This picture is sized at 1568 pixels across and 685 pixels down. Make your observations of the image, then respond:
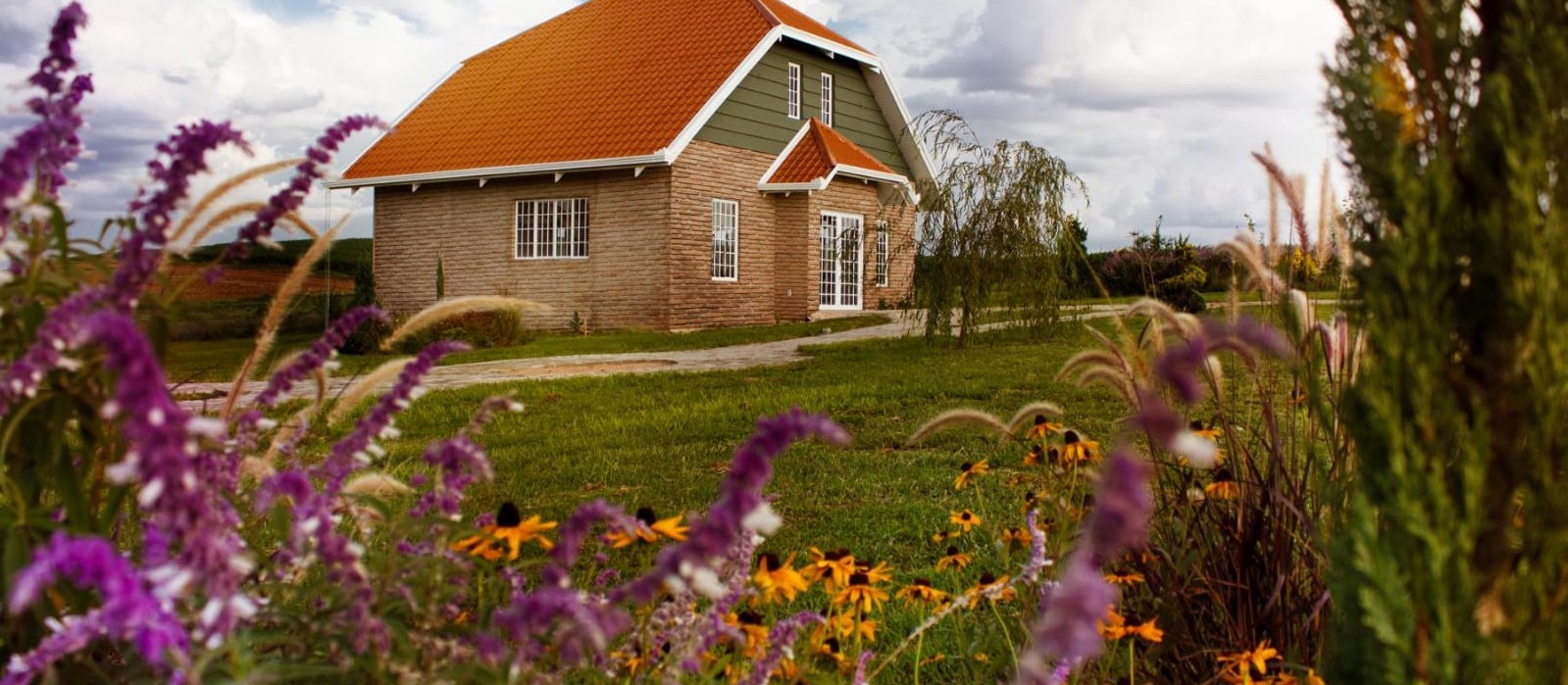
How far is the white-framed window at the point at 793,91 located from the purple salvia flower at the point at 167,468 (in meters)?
23.3

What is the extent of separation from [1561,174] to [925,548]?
4081 millimetres

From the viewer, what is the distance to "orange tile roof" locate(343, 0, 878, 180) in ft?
71.6

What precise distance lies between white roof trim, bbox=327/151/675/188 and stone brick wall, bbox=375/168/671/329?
0.47 metres

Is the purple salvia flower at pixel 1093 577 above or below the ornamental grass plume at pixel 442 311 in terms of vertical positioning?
below

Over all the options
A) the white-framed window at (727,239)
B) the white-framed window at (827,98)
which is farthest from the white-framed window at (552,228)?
the white-framed window at (827,98)

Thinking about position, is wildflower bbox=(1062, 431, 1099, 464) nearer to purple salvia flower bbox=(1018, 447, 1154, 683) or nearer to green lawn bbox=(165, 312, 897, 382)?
purple salvia flower bbox=(1018, 447, 1154, 683)

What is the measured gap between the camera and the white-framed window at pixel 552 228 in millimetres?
22391

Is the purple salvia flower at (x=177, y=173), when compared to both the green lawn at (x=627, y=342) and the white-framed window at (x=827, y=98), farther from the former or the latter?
the white-framed window at (x=827, y=98)

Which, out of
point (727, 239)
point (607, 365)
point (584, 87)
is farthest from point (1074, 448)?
point (584, 87)

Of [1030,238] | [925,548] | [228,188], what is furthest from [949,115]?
[228,188]

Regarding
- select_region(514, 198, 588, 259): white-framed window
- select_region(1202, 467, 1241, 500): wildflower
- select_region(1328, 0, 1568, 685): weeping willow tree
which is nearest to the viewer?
select_region(1328, 0, 1568, 685): weeping willow tree

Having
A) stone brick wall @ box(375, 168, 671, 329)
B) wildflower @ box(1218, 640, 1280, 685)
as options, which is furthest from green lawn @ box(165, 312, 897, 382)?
wildflower @ box(1218, 640, 1280, 685)

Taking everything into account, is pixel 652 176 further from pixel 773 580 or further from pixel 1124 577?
pixel 773 580

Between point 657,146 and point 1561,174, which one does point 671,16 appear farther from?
point 1561,174
